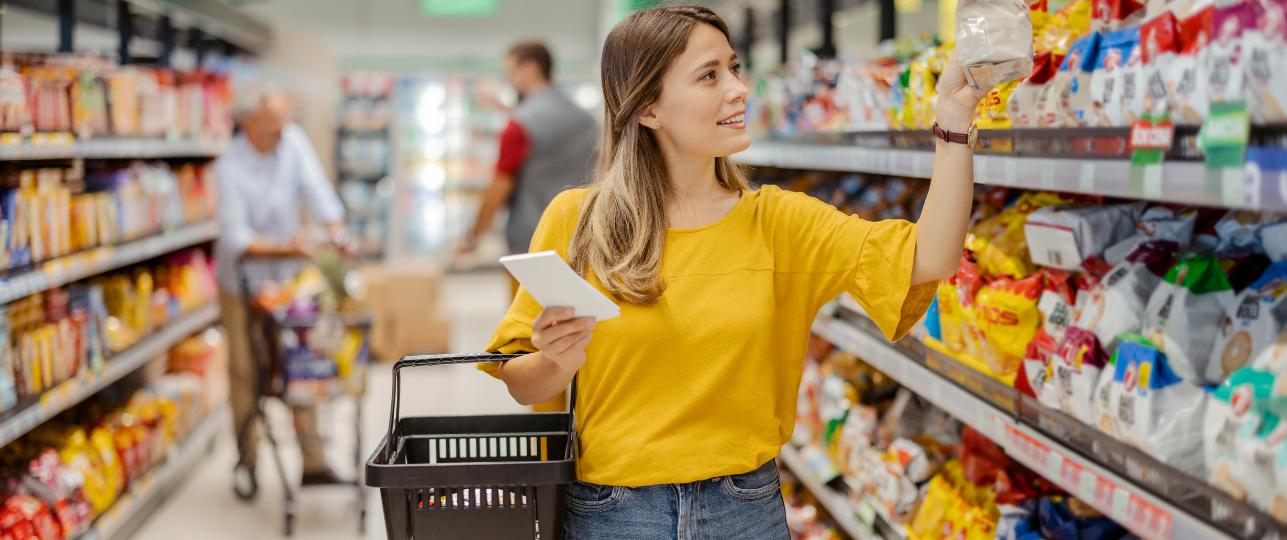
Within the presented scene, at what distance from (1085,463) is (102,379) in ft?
10.5

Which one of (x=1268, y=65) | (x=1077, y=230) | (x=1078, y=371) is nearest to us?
(x=1268, y=65)

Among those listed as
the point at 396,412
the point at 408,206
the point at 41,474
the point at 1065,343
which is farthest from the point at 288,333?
the point at 408,206

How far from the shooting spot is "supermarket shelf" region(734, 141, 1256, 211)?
103 cm

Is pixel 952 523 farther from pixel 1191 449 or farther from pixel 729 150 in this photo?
pixel 729 150

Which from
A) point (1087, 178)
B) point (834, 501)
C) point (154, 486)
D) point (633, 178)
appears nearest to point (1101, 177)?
point (1087, 178)

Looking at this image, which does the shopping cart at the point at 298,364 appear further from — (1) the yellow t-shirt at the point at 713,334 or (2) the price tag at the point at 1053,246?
(2) the price tag at the point at 1053,246

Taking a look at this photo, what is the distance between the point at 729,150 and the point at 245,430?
Answer: 3.26m

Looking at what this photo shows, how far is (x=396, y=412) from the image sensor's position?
148 cm

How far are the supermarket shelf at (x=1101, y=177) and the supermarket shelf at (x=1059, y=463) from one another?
1.17 ft

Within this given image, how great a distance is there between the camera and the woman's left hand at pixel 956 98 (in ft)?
4.27

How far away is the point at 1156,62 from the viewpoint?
4.13 ft

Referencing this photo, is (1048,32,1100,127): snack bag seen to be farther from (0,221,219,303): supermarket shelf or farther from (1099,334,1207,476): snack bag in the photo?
(0,221,219,303): supermarket shelf

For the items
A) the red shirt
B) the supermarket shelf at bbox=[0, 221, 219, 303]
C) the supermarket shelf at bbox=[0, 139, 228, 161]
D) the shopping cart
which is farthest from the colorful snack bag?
the red shirt

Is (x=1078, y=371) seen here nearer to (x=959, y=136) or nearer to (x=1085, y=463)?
(x=1085, y=463)
